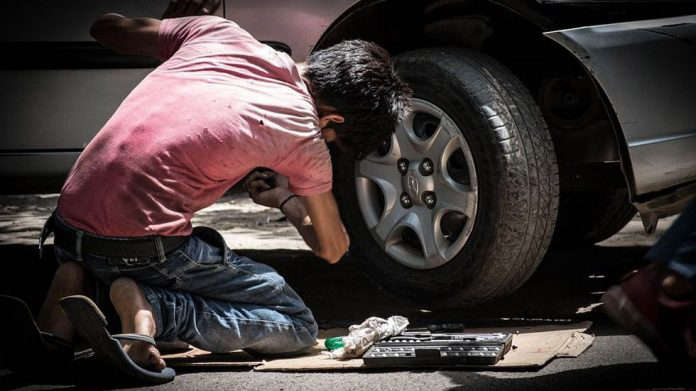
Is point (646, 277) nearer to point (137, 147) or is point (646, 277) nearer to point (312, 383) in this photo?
point (312, 383)

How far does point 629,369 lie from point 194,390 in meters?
1.20

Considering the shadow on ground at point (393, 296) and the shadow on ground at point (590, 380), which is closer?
the shadow on ground at point (590, 380)

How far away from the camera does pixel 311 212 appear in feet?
11.0

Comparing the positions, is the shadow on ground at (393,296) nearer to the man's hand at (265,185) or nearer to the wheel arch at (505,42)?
the wheel arch at (505,42)

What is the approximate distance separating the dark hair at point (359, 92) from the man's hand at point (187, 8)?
664 mm

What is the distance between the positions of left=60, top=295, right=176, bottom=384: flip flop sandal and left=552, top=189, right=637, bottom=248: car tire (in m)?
2.69

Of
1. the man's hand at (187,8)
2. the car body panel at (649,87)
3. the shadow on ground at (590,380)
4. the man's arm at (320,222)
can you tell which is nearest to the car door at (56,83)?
the man's hand at (187,8)

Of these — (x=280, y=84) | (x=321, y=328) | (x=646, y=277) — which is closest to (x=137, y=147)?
(x=280, y=84)

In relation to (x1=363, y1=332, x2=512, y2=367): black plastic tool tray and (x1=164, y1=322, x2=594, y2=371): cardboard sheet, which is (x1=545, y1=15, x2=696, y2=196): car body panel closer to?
(x1=164, y1=322, x2=594, y2=371): cardboard sheet

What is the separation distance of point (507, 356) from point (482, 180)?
2.37 feet

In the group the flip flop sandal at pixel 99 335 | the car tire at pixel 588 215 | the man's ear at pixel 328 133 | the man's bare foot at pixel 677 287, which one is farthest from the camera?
the car tire at pixel 588 215

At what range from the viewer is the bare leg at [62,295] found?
3285 millimetres

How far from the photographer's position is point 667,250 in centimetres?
247

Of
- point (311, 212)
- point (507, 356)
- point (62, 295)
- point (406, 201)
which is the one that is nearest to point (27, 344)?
point (62, 295)
